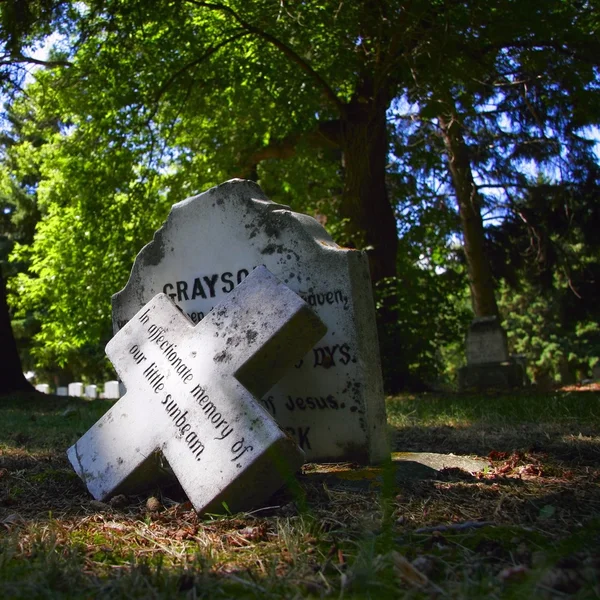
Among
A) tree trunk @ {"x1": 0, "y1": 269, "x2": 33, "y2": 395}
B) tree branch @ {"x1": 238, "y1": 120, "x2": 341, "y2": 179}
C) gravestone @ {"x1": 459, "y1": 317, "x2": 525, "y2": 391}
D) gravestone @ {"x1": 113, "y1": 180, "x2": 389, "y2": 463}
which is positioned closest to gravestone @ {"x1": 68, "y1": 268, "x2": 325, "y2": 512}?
gravestone @ {"x1": 113, "y1": 180, "x2": 389, "y2": 463}

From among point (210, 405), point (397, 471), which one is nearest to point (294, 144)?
point (397, 471)

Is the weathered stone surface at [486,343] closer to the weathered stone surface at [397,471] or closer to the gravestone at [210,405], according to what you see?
the weathered stone surface at [397,471]

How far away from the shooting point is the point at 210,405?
10.2 feet

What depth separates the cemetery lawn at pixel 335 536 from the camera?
1.98 m

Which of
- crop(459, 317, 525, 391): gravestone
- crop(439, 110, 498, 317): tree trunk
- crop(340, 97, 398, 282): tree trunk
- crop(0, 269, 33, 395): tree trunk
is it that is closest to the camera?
crop(0, 269, 33, 395): tree trunk

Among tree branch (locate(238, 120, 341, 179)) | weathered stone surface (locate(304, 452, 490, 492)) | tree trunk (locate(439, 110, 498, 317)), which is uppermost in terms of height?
tree branch (locate(238, 120, 341, 179))

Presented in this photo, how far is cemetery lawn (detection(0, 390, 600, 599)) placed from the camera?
198 cm

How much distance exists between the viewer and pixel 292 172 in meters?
13.5

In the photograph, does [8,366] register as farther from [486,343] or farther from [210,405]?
[486,343]

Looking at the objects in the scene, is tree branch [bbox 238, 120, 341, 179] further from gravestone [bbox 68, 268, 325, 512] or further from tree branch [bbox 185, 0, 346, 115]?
gravestone [bbox 68, 268, 325, 512]

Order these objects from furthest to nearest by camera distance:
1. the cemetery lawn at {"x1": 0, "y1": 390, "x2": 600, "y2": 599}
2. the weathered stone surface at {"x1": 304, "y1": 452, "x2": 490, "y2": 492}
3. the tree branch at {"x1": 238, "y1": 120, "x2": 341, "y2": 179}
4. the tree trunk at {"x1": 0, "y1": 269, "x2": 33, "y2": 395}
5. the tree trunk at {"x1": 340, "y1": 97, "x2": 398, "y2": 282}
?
1. the tree branch at {"x1": 238, "y1": 120, "x2": 341, "y2": 179}
2. the tree trunk at {"x1": 340, "y1": 97, "x2": 398, "y2": 282}
3. the tree trunk at {"x1": 0, "y1": 269, "x2": 33, "y2": 395}
4. the weathered stone surface at {"x1": 304, "y1": 452, "x2": 490, "y2": 492}
5. the cemetery lawn at {"x1": 0, "y1": 390, "x2": 600, "y2": 599}

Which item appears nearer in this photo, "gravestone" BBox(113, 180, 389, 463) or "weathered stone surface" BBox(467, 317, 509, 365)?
"gravestone" BBox(113, 180, 389, 463)

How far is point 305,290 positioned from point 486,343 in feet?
35.7

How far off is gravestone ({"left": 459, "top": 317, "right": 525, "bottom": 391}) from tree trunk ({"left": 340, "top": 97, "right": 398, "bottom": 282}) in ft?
13.4
